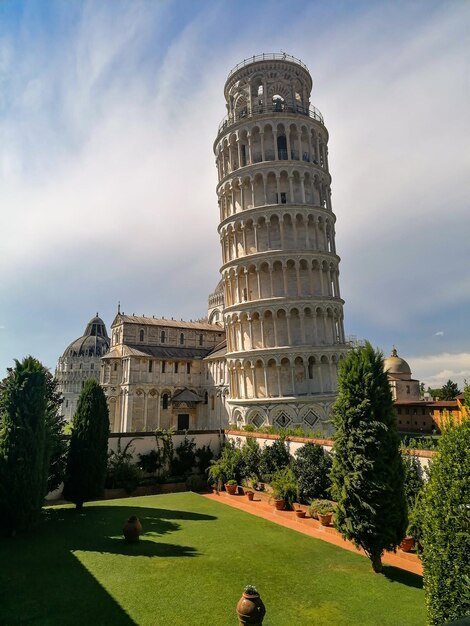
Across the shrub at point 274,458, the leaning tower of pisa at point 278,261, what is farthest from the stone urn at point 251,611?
the leaning tower of pisa at point 278,261

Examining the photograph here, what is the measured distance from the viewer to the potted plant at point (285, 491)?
18.0 metres

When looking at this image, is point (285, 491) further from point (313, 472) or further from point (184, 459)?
point (184, 459)

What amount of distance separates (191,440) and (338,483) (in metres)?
15.2

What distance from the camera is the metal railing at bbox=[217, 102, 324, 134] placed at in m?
38.4

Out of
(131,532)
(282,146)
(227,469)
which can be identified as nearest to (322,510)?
(131,532)

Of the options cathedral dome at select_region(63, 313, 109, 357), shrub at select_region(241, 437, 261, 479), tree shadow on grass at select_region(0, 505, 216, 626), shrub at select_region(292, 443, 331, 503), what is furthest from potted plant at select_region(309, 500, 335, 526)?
cathedral dome at select_region(63, 313, 109, 357)

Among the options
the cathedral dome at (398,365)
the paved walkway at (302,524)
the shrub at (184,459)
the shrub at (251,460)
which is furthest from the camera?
the cathedral dome at (398,365)

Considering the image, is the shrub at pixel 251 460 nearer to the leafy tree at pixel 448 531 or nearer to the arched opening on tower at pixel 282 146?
the leafy tree at pixel 448 531

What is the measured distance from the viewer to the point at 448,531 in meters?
6.83

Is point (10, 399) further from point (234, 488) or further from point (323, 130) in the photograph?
point (323, 130)

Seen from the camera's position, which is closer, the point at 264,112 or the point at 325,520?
the point at 325,520

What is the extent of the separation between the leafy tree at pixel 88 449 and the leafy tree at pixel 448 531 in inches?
597

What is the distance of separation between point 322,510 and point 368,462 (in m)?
5.98

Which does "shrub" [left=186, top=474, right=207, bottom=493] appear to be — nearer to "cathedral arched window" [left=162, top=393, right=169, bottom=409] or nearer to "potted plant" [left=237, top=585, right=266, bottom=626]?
"potted plant" [left=237, top=585, right=266, bottom=626]
